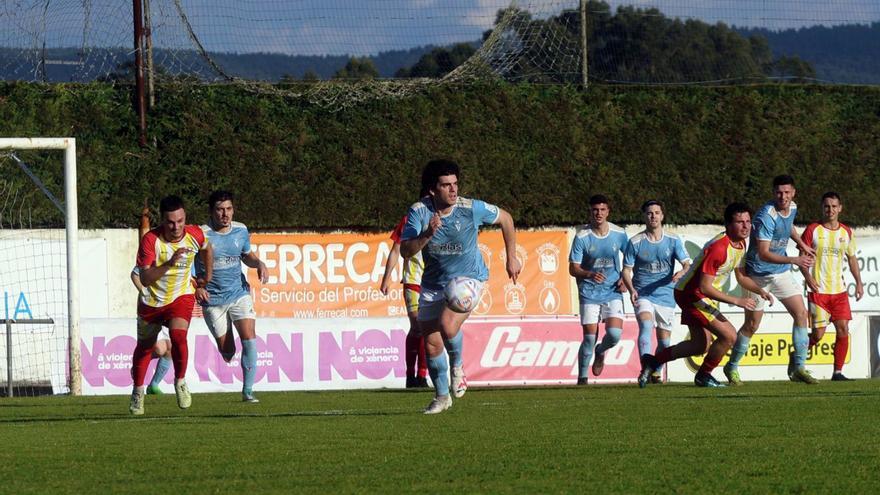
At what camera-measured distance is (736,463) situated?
7238 millimetres

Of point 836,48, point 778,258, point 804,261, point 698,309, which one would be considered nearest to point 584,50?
point 836,48

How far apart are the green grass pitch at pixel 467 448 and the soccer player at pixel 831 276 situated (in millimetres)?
4070

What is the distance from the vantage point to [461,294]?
11.3 meters

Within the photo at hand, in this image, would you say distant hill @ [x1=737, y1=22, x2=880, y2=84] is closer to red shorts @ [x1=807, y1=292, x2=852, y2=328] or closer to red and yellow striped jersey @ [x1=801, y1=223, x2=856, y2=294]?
red and yellow striped jersey @ [x1=801, y1=223, x2=856, y2=294]

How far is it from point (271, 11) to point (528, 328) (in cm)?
895

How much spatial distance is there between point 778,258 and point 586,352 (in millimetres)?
3033

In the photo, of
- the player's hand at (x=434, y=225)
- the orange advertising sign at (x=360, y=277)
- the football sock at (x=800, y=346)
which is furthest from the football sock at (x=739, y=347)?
the orange advertising sign at (x=360, y=277)

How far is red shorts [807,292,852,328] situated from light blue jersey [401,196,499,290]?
706 cm

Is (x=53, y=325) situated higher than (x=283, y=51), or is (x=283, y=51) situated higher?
(x=283, y=51)

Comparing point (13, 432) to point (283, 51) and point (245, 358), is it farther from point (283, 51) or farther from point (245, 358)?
point (283, 51)

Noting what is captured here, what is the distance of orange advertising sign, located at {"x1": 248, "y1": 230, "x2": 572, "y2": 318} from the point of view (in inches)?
1003

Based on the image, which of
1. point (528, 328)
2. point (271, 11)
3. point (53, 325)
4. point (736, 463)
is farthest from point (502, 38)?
point (736, 463)

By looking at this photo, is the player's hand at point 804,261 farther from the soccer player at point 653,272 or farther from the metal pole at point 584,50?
the metal pole at point 584,50

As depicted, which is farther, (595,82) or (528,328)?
(595,82)
